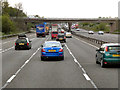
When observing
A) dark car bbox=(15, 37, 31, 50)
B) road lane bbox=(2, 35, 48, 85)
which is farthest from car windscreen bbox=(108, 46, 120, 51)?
dark car bbox=(15, 37, 31, 50)

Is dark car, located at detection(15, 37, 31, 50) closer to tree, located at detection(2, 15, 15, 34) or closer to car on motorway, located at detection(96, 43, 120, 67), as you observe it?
car on motorway, located at detection(96, 43, 120, 67)

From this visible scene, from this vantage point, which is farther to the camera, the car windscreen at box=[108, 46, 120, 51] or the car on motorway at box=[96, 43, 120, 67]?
the car windscreen at box=[108, 46, 120, 51]

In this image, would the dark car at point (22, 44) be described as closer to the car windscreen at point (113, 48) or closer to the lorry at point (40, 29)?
the car windscreen at point (113, 48)

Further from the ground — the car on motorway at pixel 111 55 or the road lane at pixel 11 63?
the car on motorway at pixel 111 55

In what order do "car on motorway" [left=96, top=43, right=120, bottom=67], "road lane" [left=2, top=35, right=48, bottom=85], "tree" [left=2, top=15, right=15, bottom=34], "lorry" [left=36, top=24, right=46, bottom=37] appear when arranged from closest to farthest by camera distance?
"road lane" [left=2, top=35, right=48, bottom=85], "car on motorway" [left=96, top=43, right=120, bottom=67], "lorry" [left=36, top=24, right=46, bottom=37], "tree" [left=2, top=15, right=15, bottom=34]

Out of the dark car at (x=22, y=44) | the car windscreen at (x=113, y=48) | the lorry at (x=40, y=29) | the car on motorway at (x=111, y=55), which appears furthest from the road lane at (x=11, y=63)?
the lorry at (x=40, y=29)

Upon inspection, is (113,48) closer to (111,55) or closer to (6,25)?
(111,55)

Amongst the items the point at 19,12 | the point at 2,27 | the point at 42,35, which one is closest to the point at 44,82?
the point at 42,35

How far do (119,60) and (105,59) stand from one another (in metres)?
0.75

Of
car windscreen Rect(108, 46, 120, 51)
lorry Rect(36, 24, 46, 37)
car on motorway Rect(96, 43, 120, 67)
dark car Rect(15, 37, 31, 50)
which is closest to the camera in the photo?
car on motorway Rect(96, 43, 120, 67)

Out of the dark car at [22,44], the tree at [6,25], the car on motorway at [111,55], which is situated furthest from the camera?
the tree at [6,25]

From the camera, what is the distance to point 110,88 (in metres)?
10.5

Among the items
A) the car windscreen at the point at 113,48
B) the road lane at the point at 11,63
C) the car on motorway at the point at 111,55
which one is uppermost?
the car windscreen at the point at 113,48

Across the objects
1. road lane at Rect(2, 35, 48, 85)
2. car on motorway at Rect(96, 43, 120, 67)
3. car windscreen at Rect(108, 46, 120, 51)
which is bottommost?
road lane at Rect(2, 35, 48, 85)
